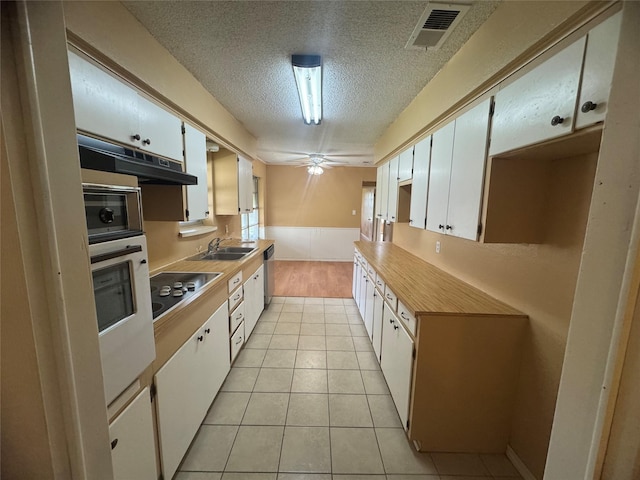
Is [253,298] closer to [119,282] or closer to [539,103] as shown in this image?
[119,282]

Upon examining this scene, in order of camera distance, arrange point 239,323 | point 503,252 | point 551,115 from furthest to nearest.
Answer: point 239,323 → point 503,252 → point 551,115

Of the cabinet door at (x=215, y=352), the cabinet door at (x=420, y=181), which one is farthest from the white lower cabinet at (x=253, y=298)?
the cabinet door at (x=420, y=181)

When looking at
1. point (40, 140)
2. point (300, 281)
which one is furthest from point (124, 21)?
point (300, 281)

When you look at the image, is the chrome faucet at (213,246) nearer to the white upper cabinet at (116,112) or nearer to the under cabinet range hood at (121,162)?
the under cabinet range hood at (121,162)

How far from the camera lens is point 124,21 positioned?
135cm

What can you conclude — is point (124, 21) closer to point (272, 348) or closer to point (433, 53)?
point (433, 53)

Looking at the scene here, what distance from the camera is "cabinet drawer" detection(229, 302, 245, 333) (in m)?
2.18

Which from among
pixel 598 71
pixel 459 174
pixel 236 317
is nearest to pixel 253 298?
pixel 236 317

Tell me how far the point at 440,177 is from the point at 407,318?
1124 millimetres

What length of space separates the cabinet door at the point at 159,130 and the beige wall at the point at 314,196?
460 centimetres

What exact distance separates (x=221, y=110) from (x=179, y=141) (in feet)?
3.09

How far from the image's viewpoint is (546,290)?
133 cm

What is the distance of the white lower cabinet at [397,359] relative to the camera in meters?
1.61

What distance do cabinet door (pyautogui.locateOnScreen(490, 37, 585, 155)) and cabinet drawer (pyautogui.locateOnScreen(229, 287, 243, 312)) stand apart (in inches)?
84.5
